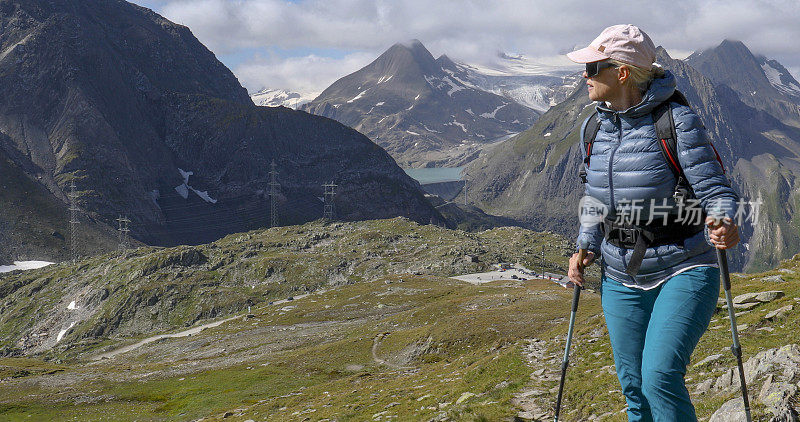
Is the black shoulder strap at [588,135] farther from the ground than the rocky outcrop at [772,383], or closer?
farther from the ground

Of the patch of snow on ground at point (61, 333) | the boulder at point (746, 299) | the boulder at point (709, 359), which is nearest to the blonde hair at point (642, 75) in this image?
the boulder at point (709, 359)

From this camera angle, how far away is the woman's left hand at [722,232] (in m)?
6.75

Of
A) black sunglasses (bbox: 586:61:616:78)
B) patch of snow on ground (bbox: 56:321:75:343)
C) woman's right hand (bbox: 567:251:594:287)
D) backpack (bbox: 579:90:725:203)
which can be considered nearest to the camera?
backpack (bbox: 579:90:725:203)

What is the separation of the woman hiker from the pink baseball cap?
15mm

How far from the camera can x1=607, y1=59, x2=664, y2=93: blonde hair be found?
768 cm

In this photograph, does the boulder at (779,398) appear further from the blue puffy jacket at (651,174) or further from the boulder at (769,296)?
the boulder at (769,296)

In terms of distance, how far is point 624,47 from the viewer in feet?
25.1

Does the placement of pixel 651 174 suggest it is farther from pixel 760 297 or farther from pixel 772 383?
pixel 760 297

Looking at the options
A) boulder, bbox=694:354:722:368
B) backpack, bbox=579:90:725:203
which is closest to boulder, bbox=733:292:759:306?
boulder, bbox=694:354:722:368

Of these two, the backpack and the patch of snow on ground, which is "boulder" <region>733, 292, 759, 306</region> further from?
the patch of snow on ground

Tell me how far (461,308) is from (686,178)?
7737 centimetres

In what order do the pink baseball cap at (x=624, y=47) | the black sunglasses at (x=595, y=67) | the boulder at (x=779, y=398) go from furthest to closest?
the boulder at (x=779, y=398) < the black sunglasses at (x=595, y=67) < the pink baseball cap at (x=624, y=47)

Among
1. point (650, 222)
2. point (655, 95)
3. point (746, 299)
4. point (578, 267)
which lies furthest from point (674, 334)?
point (746, 299)

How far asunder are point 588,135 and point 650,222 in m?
1.70
